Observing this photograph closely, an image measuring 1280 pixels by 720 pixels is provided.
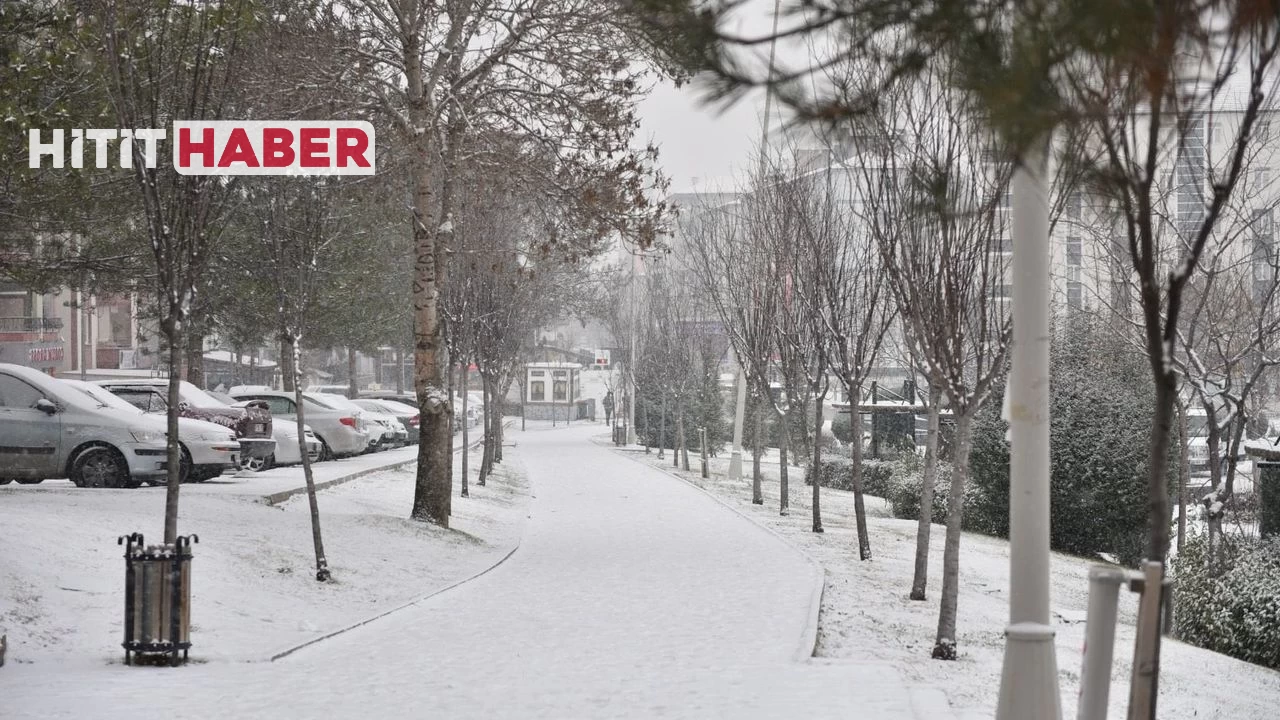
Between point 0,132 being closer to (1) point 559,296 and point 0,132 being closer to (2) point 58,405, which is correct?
(2) point 58,405

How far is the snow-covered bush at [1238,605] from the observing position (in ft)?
40.1

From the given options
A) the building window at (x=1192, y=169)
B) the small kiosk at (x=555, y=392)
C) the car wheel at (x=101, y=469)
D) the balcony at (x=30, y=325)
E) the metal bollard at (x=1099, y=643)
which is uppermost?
the building window at (x=1192, y=169)

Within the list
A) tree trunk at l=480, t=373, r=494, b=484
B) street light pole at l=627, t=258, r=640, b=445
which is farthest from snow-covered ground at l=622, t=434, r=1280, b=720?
street light pole at l=627, t=258, r=640, b=445

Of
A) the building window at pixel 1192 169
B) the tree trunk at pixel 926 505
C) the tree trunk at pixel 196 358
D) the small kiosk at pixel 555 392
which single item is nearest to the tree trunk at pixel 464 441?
the tree trunk at pixel 196 358

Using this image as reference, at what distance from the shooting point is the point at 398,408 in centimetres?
4166

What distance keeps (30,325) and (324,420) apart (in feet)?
96.8

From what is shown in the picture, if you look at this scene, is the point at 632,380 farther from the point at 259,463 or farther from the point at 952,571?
the point at 952,571

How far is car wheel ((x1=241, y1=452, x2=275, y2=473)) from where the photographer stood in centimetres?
2136

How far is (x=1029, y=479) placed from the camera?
21.9 ft

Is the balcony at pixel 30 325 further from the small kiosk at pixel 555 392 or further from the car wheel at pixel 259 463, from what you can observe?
the car wheel at pixel 259 463

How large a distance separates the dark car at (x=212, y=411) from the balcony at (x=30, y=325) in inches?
1332

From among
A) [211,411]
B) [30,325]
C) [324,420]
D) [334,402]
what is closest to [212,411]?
[211,411]

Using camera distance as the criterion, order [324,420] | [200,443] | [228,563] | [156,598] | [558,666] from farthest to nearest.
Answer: [324,420] → [200,443] → [228,563] → [558,666] → [156,598]

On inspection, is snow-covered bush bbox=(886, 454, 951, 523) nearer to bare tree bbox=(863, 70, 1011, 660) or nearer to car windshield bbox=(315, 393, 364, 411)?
bare tree bbox=(863, 70, 1011, 660)
